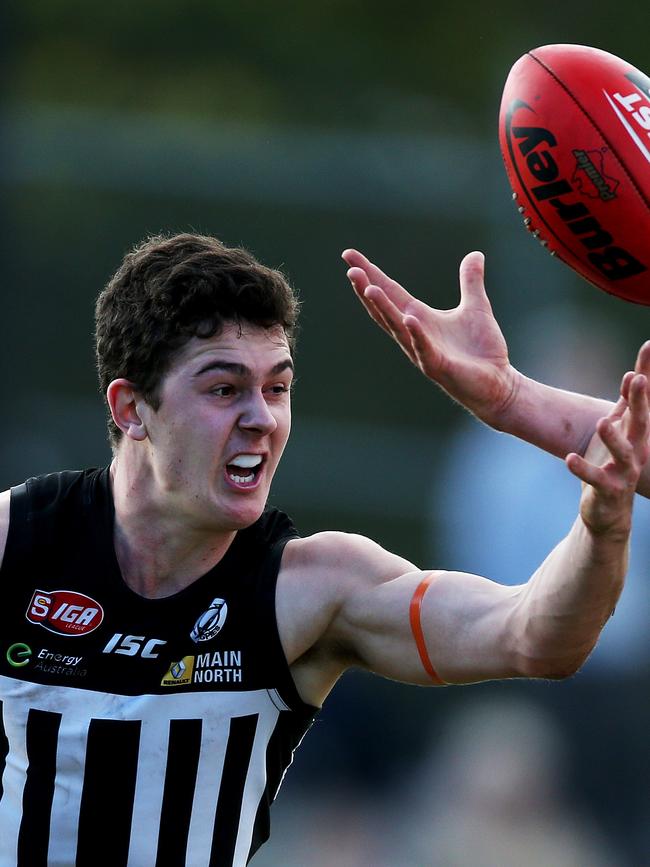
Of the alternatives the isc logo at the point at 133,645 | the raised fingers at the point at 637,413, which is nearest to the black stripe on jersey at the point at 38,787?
the isc logo at the point at 133,645

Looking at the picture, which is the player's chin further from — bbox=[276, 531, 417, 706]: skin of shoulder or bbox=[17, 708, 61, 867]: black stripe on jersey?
bbox=[17, 708, 61, 867]: black stripe on jersey

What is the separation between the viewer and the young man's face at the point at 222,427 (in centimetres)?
390

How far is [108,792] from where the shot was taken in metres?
3.79

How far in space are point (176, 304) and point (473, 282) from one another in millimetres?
811

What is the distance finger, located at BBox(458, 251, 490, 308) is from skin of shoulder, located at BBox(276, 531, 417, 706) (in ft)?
2.33

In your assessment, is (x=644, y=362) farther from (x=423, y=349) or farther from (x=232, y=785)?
(x=232, y=785)

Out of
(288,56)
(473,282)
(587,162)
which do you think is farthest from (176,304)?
(288,56)

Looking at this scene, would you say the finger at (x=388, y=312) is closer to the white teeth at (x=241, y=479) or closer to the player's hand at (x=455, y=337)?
the player's hand at (x=455, y=337)

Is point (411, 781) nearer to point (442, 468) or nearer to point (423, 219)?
point (442, 468)

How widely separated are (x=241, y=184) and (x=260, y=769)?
6.32m

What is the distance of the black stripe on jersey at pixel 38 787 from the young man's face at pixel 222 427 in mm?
669

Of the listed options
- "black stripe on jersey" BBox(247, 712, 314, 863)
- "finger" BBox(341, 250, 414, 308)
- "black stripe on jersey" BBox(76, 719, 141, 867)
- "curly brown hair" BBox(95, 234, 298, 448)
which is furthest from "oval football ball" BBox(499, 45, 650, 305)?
"black stripe on jersey" BBox(76, 719, 141, 867)

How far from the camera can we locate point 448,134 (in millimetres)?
9812

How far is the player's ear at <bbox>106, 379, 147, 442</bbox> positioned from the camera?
4.09 meters
